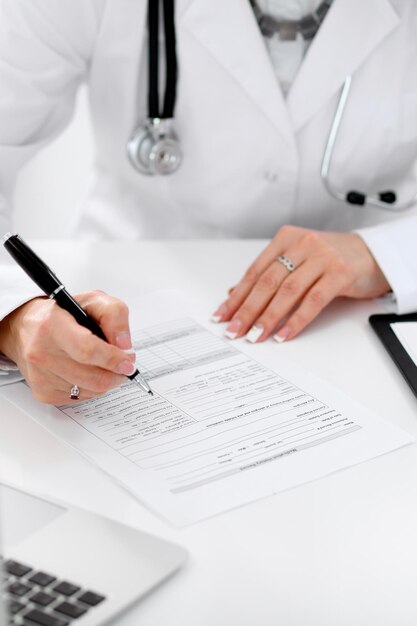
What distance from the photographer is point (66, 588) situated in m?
0.57

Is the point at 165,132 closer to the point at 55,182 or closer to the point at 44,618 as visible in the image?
the point at 44,618

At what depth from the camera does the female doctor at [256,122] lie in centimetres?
112

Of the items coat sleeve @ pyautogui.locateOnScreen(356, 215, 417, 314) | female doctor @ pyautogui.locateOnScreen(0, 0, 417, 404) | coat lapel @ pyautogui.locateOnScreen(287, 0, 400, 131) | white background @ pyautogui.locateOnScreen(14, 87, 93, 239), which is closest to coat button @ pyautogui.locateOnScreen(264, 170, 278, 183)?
female doctor @ pyautogui.locateOnScreen(0, 0, 417, 404)

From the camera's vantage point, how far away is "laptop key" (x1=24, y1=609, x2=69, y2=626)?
0.54 m

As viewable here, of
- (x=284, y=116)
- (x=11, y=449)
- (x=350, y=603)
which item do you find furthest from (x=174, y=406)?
(x=284, y=116)

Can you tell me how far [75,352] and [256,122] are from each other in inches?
24.1

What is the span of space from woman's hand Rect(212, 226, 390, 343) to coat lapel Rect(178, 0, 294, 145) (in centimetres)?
24

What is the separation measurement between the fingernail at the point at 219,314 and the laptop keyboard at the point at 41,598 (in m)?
0.50

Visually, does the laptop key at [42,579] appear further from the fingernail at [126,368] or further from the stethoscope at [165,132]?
the stethoscope at [165,132]

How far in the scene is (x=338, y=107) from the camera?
1285mm

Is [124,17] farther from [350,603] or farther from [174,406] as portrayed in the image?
[350,603]

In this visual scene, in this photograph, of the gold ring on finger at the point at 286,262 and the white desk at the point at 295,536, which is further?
the gold ring on finger at the point at 286,262

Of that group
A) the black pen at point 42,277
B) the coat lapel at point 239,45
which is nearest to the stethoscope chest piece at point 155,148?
the coat lapel at point 239,45

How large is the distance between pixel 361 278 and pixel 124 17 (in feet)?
1.60
